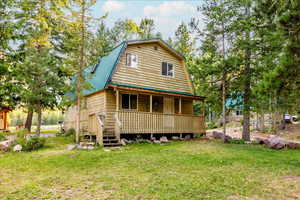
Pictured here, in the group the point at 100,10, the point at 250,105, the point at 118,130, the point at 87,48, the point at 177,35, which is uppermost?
the point at 177,35

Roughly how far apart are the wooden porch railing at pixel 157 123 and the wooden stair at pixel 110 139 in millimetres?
597

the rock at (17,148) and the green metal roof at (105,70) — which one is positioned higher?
the green metal roof at (105,70)

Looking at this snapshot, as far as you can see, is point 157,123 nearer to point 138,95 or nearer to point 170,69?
point 138,95

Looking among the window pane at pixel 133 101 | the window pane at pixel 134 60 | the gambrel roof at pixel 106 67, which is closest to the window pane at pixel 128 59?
the window pane at pixel 134 60

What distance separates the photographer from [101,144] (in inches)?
421

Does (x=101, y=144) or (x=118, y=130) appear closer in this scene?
(x=101, y=144)

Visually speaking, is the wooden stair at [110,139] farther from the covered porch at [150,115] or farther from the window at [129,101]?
the window at [129,101]

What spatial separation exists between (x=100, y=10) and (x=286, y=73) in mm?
8967

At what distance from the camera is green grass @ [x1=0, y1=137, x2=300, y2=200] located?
4324mm

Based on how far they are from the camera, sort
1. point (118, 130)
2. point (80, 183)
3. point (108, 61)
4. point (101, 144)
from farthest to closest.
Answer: point (108, 61), point (118, 130), point (101, 144), point (80, 183)

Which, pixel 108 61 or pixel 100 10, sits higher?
pixel 100 10

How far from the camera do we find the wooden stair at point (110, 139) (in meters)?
10.9

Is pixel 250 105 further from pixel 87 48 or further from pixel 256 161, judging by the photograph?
pixel 87 48

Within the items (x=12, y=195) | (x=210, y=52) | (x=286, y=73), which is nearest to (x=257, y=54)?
(x=210, y=52)
